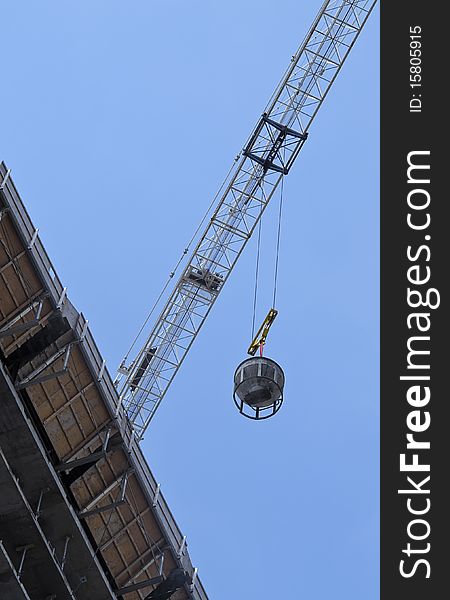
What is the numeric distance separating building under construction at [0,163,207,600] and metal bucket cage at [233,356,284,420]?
146 inches

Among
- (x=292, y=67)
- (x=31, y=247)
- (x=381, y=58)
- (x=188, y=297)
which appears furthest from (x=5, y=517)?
(x=292, y=67)

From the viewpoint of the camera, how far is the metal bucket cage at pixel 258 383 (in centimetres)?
3438

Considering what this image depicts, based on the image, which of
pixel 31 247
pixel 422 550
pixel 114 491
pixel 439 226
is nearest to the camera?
pixel 422 550

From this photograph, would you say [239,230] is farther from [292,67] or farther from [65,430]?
[65,430]

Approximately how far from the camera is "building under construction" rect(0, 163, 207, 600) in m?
30.1

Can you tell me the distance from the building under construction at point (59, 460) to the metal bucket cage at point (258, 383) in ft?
12.2

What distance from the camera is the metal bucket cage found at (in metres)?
34.4

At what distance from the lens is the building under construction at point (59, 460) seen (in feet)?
98.8

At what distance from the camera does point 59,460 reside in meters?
31.9

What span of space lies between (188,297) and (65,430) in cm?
2801

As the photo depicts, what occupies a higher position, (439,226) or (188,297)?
(188,297)

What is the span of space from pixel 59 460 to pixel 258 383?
6543 millimetres

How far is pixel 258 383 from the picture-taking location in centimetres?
3438

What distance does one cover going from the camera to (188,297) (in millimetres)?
59594
